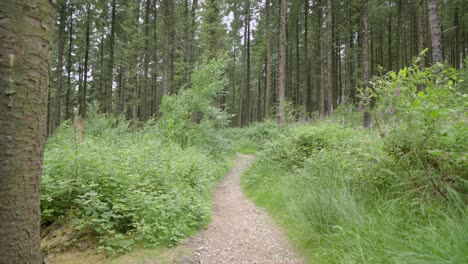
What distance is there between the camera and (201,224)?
422 cm

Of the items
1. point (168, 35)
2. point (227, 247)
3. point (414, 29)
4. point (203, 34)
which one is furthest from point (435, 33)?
point (414, 29)

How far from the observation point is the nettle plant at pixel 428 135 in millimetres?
2498

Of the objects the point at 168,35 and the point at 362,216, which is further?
the point at 168,35

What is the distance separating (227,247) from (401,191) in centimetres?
232

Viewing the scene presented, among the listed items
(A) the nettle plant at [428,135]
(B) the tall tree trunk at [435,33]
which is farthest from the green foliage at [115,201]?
(B) the tall tree trunk at [435,33]

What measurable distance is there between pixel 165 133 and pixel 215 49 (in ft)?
35.7

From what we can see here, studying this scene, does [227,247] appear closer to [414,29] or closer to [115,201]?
[115,201]

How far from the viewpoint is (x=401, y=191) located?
303 cm

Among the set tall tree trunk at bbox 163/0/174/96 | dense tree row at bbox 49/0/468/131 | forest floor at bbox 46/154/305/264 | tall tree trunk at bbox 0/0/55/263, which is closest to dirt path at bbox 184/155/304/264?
forest floor at bbox 46/154/305/264

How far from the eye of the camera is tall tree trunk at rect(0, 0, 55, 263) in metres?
1.54

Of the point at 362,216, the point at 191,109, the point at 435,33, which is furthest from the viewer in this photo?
the point at 191,109

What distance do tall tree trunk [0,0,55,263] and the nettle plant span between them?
307cm

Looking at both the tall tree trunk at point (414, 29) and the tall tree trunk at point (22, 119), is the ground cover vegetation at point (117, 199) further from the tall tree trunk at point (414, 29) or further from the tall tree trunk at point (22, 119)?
the tall tree trunk at point (414, 29)

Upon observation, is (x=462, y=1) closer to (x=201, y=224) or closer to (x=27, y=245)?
(x=201, y=224)
